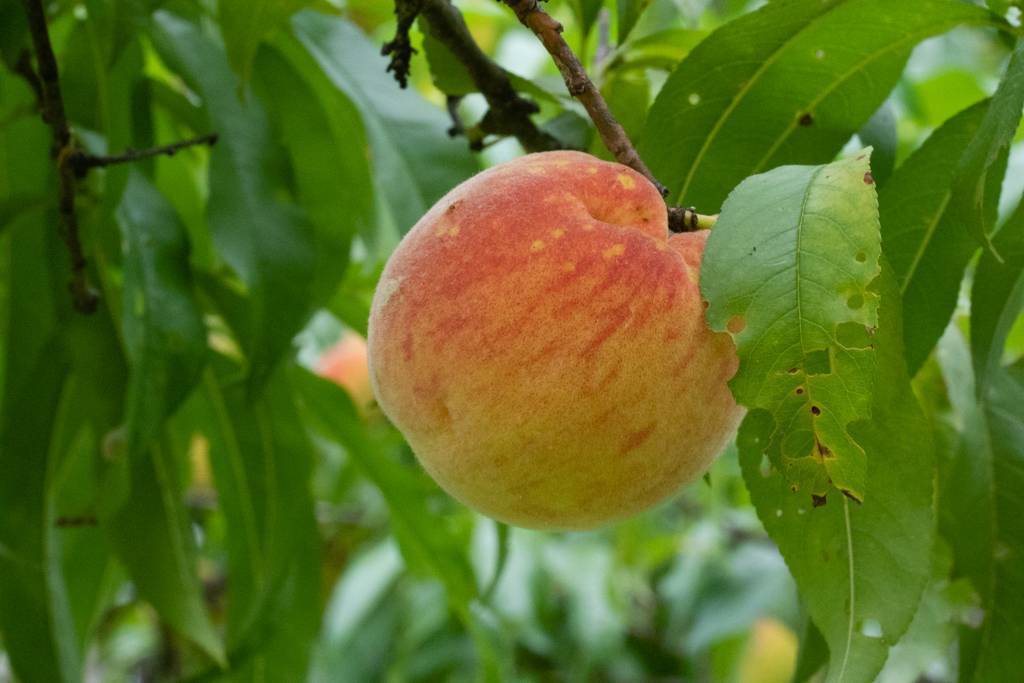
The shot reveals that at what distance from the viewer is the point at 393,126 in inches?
48.8

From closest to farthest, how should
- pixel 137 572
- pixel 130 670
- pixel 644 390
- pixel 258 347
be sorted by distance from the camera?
pixel 644 390
pixel 258 347
pixel 137 572
pixel 130 670

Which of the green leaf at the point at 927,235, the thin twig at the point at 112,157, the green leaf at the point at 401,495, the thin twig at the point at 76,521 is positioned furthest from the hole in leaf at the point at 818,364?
the thin twig at the point at 76,521

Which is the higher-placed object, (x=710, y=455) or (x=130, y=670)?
(x=710, y=455)

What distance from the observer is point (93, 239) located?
48.3 inches

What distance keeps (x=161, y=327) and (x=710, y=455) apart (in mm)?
555

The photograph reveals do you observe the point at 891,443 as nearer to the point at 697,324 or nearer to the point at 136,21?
the point at 697,324

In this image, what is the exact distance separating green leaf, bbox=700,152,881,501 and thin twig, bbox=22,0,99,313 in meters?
0.65

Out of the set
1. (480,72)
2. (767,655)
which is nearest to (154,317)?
(480,72)

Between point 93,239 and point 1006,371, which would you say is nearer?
point 1006,371

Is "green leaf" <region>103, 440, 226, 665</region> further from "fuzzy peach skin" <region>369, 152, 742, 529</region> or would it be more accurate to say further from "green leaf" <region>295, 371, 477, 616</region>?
"fuzzy peach skin" <region>369, 152, 742, 529</region>

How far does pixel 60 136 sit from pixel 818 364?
748mm

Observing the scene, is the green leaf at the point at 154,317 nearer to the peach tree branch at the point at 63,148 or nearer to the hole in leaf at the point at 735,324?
the peach tree branch at the point at 63,148

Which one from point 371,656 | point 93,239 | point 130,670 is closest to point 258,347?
point 93,239

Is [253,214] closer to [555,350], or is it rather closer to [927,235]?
[555,350]
